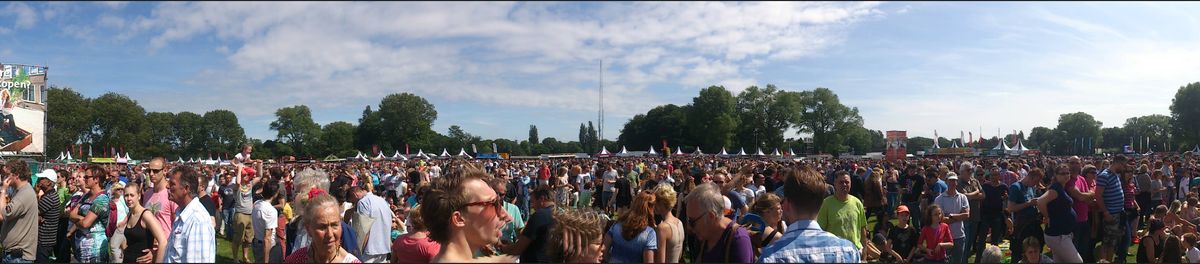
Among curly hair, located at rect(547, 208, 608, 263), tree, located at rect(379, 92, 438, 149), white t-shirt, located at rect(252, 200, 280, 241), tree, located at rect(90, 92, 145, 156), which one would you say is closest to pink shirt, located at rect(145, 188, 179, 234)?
white t-shirt, located at rect(252, 200, 280, 241)

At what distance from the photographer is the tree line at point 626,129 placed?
210 ft

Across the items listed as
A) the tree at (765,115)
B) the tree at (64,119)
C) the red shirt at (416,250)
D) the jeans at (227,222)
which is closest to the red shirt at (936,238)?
the red shirt at (416,250)

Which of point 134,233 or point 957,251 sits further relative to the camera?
point 957,251

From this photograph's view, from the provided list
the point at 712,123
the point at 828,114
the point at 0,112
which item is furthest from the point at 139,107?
the point at 828,114

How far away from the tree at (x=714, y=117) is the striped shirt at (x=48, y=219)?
6542cm

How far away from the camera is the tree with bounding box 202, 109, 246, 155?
9038 centimetres

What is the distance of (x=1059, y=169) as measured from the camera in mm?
6215

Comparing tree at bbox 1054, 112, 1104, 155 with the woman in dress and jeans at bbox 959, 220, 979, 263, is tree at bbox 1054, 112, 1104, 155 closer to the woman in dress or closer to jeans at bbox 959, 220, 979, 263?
jeans at bbox 959, 220, 979, 263

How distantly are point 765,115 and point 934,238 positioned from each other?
68380 millimetres

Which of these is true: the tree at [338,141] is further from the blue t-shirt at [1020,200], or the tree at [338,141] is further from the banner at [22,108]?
the blue t-shirt at [1020,200]

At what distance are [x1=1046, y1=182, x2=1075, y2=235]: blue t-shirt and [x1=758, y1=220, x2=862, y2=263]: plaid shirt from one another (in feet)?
16.3

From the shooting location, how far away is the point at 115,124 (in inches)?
2596

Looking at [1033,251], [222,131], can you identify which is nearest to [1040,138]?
[1033,251]

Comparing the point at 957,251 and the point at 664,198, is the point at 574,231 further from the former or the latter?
the point at 957,251
